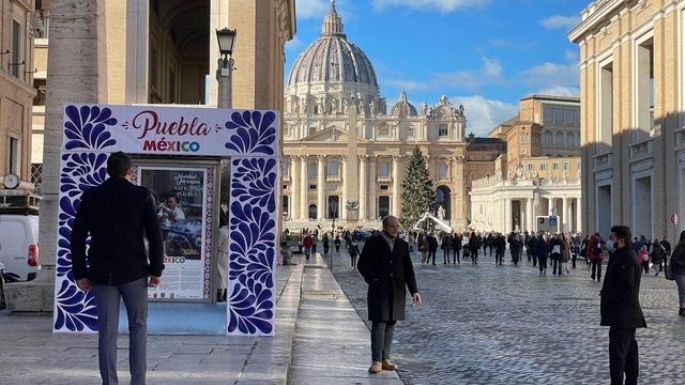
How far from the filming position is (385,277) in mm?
8195

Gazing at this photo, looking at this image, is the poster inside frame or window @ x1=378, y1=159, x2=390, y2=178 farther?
window @ x1=378, y1=159, x2=390, y2=178

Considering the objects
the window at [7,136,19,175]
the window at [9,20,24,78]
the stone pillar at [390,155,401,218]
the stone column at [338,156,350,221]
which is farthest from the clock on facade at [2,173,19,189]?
the stone pillar at [390,155,401,218]

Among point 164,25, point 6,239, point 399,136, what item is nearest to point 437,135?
point 399,136

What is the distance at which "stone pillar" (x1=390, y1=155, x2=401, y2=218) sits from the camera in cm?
14188

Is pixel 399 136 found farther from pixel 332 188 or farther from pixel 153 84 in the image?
pixel 153 84

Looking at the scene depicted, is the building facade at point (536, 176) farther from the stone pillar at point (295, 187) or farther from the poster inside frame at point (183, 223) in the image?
the poster inside frame at point (183, 223)

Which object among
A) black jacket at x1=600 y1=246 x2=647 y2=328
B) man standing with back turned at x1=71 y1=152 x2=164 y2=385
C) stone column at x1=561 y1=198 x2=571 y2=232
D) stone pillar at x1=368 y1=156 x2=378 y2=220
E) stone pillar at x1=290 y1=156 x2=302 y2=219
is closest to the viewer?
man standing with back turned at x1=71 y1=152 x2=164 y2=385

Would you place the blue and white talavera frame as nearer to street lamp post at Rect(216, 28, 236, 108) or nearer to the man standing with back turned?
the man standing with back turned

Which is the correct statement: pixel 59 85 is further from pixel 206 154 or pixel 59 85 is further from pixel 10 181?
pixel 10 181

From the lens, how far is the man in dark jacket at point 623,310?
6.97m

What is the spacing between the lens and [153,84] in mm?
28406

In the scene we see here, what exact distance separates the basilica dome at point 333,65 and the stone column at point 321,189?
1304 inches

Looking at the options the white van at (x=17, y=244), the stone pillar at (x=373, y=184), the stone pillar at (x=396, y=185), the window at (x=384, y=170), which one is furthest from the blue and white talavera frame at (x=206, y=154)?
the window at (x=384, y=170)

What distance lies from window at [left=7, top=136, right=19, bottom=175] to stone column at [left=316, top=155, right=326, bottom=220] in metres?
113
